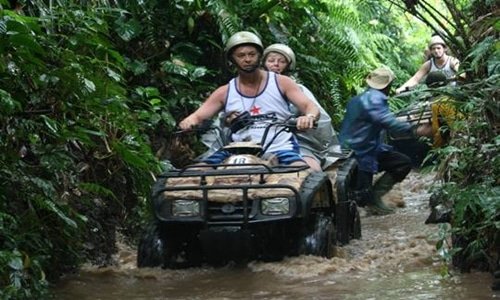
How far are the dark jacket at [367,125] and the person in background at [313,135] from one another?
92 cm

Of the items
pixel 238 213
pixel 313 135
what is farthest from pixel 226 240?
pixel 313 135

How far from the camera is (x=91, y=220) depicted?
22.7 ft

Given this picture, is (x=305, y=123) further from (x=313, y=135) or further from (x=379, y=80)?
(x=379, y=80)

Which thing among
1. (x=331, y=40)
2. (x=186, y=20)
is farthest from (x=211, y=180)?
(x=331, y=40)

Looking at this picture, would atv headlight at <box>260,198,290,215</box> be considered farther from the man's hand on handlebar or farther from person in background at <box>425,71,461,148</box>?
person in background at <box>425,71,461,148</box>

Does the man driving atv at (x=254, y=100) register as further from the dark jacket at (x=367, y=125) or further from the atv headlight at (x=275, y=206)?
the dark jacket at (x=367, y=125)

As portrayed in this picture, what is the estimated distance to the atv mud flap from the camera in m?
6.10

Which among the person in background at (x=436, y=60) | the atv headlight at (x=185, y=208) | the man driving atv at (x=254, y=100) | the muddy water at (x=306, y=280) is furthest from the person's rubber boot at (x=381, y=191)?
the atv headlight at (x=185, y=208)

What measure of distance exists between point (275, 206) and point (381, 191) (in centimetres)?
389

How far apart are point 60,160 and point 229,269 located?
147 cm

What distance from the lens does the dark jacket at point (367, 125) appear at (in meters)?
9.17

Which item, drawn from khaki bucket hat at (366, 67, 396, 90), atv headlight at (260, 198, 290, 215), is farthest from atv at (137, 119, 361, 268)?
khaki bucket hat at (366, 67, 396, 90)

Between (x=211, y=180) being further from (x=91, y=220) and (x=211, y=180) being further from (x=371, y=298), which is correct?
(x=371, y=298)

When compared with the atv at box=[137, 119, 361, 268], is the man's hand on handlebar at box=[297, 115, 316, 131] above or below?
above
